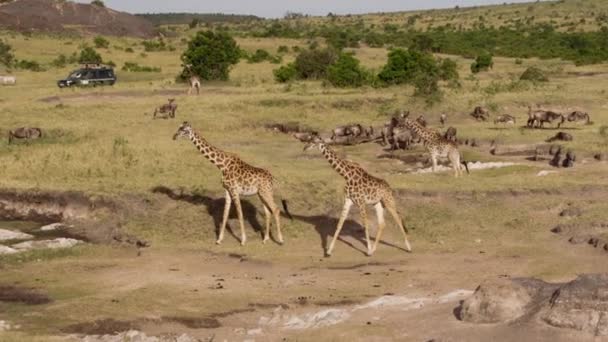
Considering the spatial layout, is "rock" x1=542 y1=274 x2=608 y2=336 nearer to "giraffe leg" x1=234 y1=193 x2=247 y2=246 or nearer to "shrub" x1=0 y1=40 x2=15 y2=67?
"giraffe leg" x1=234 y1=193 x2=247 y2=246

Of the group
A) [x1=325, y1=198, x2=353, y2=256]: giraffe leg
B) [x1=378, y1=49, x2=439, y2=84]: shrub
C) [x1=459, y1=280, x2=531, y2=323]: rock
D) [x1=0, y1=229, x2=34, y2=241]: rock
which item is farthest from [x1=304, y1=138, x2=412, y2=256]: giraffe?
[x1=378, y1=49, x2=439, y2=84]: shrub

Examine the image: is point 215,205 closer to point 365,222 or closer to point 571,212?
point 365,222

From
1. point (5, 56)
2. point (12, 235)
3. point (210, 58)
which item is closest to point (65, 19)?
point (5, 56)

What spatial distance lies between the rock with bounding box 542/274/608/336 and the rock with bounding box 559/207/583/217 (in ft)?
29.8

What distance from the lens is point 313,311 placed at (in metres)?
15.0

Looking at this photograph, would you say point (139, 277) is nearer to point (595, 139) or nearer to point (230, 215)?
point (230, 215)

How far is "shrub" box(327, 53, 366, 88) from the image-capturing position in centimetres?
4522

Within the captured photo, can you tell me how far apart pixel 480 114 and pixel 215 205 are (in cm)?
1630

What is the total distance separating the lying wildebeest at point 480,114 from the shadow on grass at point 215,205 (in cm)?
1580

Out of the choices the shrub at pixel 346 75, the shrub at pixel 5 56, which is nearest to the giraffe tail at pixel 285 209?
the shrub at pixel 346 75

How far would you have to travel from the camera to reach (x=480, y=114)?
36.0m

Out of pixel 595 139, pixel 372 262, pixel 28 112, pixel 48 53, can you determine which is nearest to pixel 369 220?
pixel 372 262

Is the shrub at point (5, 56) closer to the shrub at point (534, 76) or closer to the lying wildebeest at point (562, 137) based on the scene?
the shrub at point (534, 76)

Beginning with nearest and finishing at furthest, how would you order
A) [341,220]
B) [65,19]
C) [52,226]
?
[341,220] → [52,226] → [65,19]
